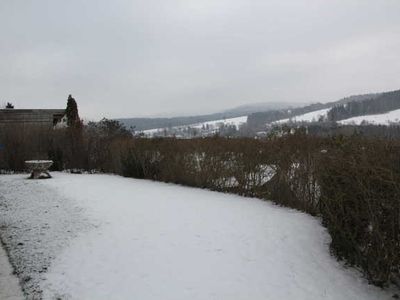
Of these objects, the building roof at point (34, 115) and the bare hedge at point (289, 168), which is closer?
the bare hedge at point (289, 168)

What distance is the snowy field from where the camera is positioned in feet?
15.7

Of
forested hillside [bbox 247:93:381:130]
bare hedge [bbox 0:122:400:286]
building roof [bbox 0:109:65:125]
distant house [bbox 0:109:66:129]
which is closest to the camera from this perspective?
bare hedge [bbox 0:122:400:286]

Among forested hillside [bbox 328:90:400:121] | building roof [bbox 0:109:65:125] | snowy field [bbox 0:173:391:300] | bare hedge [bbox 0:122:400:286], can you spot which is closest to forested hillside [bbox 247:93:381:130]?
forested hillside [bbox 328:90:400:121]

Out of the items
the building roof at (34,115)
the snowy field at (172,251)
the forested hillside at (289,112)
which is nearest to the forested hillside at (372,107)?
the forested hillside at (289,112)

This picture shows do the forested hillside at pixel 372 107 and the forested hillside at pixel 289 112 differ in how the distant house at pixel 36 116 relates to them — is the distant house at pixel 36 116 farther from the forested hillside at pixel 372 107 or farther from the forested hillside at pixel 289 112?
the forested hillside at pixel 289 112

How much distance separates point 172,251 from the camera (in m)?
5.95

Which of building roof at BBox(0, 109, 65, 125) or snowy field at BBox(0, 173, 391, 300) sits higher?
building roof at BBox(0, 109, 65, 125)

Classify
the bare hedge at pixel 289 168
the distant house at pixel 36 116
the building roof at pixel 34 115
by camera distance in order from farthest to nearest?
the building roof at pixel 34 115, the distant house at pixel 36 116, the bare hedge at pixel 289 168

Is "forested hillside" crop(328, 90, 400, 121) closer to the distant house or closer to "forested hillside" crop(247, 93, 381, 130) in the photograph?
"forested hillside" crop(247, 93, 381, 130)

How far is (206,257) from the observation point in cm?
572

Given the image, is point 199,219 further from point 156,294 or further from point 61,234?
point 156,294

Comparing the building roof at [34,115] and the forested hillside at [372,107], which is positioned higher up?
the building roof at [34,115]

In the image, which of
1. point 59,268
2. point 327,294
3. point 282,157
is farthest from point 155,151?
point 327,294

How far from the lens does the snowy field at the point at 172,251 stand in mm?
4785
